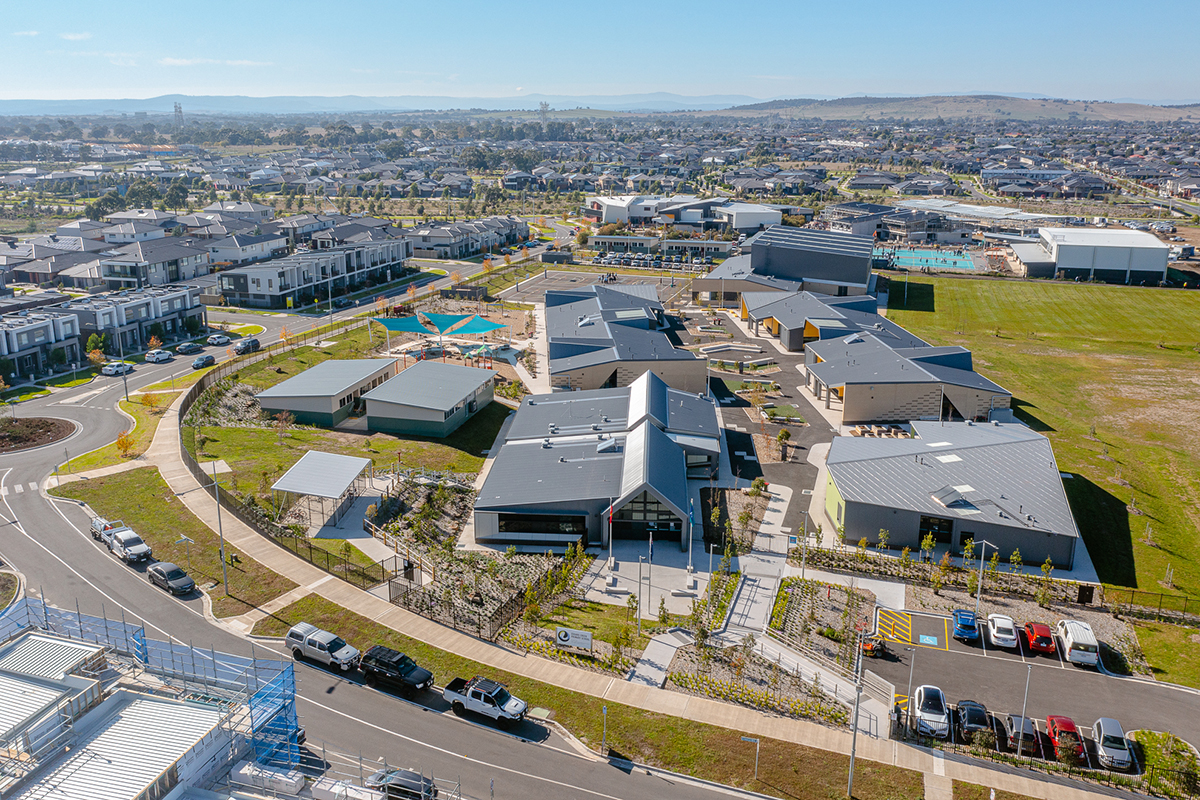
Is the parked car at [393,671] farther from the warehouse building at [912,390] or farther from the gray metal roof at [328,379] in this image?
the warehouse building at [912,390]

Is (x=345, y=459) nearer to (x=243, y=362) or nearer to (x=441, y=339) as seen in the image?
(x=243, y=362)

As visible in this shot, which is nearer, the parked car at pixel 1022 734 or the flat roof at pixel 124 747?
the flat roof at pixel 124 747

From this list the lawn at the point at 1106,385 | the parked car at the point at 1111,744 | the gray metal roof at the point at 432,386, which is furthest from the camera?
the gray metal roof at the point at 432,386

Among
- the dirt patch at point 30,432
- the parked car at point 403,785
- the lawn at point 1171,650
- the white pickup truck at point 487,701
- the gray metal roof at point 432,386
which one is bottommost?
the lawn at point 1171,650

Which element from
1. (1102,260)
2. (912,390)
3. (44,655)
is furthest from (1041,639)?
(1102,260)

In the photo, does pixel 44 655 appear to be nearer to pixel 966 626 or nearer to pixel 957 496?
pixel 966 626

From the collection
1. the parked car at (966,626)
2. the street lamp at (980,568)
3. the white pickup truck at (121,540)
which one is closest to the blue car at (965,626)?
the parked car at (966,626)

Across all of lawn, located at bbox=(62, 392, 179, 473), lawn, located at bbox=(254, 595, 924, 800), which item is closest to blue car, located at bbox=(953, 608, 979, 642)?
lawn, located at bbox=(254, 595, 924, 800)
